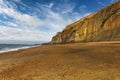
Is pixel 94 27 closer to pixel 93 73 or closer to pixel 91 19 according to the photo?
pixel 91 19

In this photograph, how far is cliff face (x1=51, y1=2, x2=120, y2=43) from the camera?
126 ft

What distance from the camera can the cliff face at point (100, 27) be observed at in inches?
1513

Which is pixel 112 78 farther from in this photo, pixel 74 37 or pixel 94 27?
pixel 74 37

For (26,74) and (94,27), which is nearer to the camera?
(26,74)

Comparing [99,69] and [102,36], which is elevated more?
[102,36]

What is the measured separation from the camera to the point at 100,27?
4300cm

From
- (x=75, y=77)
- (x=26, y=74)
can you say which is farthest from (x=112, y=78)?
(x=26, y=74)

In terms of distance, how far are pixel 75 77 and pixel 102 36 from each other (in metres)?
33.6

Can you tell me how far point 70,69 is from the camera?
987cm

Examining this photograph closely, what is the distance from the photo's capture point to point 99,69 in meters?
9.78

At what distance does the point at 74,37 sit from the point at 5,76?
44110 mm

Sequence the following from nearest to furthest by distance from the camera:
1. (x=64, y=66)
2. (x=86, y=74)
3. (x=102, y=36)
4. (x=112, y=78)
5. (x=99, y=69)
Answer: (x=112, y=78), (x=86, y=74), (x=99, y=69), (x=64, y=66), (x=102, y=36)

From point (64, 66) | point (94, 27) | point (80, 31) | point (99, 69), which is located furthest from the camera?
point (80, 31)

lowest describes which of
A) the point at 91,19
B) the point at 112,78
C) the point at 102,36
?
the point at 112,78
